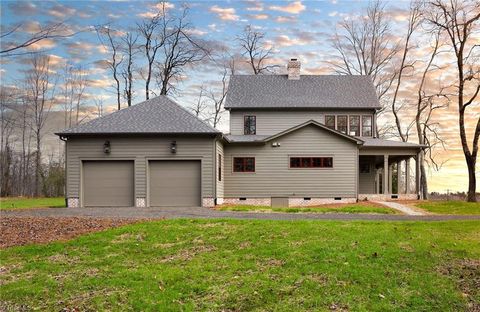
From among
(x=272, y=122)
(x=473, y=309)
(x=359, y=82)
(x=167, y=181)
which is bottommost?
(x=473, y=309)

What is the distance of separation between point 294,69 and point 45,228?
22.8m

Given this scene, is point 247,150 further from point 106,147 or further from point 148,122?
point 106,147

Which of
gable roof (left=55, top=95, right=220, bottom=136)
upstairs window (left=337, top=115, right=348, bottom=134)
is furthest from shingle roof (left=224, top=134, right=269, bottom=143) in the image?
upstairs window (left=337, top=115, right=348, bottom=134)

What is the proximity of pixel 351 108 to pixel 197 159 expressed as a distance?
11.9 meters

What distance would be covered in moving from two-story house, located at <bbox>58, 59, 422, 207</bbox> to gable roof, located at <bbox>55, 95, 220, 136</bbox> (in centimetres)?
5

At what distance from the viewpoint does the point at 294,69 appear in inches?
1303

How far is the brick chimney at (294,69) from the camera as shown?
32812 mm

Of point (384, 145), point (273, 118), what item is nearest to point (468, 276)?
point (384, 145)

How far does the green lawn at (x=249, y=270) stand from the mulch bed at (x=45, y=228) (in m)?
0.85

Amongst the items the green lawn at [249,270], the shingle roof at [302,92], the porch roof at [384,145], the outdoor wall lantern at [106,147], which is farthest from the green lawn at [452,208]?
the outdoor wall lantern at [106,147]

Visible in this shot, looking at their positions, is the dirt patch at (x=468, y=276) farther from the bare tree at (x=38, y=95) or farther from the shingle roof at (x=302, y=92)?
the bare tree at (x=38, y=95)

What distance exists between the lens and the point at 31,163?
46.6m

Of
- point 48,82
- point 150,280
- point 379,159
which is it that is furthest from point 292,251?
point 48,82

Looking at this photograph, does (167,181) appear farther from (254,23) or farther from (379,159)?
(254,23)
